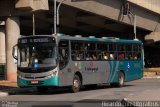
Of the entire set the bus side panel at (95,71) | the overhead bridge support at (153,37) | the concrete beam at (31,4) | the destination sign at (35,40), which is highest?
the concrete beam at (31,4)

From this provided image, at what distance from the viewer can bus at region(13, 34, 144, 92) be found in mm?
25047

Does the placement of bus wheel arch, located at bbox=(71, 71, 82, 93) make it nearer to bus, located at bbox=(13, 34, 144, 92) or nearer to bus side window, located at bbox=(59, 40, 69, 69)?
bus, located at bbox=(13, 34, 144, 92)

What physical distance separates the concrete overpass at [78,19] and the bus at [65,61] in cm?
1092

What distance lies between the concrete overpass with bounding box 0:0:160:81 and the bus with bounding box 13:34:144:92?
10.9m

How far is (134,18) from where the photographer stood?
5603 centimetres

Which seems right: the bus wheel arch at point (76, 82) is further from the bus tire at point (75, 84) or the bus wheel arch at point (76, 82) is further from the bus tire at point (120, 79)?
the bus tire at point (120, 79)

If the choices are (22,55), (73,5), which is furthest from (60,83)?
(73,5)

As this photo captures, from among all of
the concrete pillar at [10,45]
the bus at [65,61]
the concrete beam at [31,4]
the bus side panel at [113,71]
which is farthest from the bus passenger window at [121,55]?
the concrete pillar at [10,45]

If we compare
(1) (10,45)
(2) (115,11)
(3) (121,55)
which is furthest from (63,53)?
(2) (115,11)

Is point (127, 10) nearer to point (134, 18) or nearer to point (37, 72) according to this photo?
point (134, 18)

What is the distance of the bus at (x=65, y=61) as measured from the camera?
2505 cm

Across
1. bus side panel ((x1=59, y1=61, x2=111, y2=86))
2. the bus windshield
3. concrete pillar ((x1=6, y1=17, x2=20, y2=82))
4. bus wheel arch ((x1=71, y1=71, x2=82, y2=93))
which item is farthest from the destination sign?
concrete pillar ((x1=6, y1=17, x2=20, y2=82))

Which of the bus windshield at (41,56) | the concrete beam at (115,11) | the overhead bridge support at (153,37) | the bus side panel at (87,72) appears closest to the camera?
the bus windshield at (41,56)

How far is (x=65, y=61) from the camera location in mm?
25609
